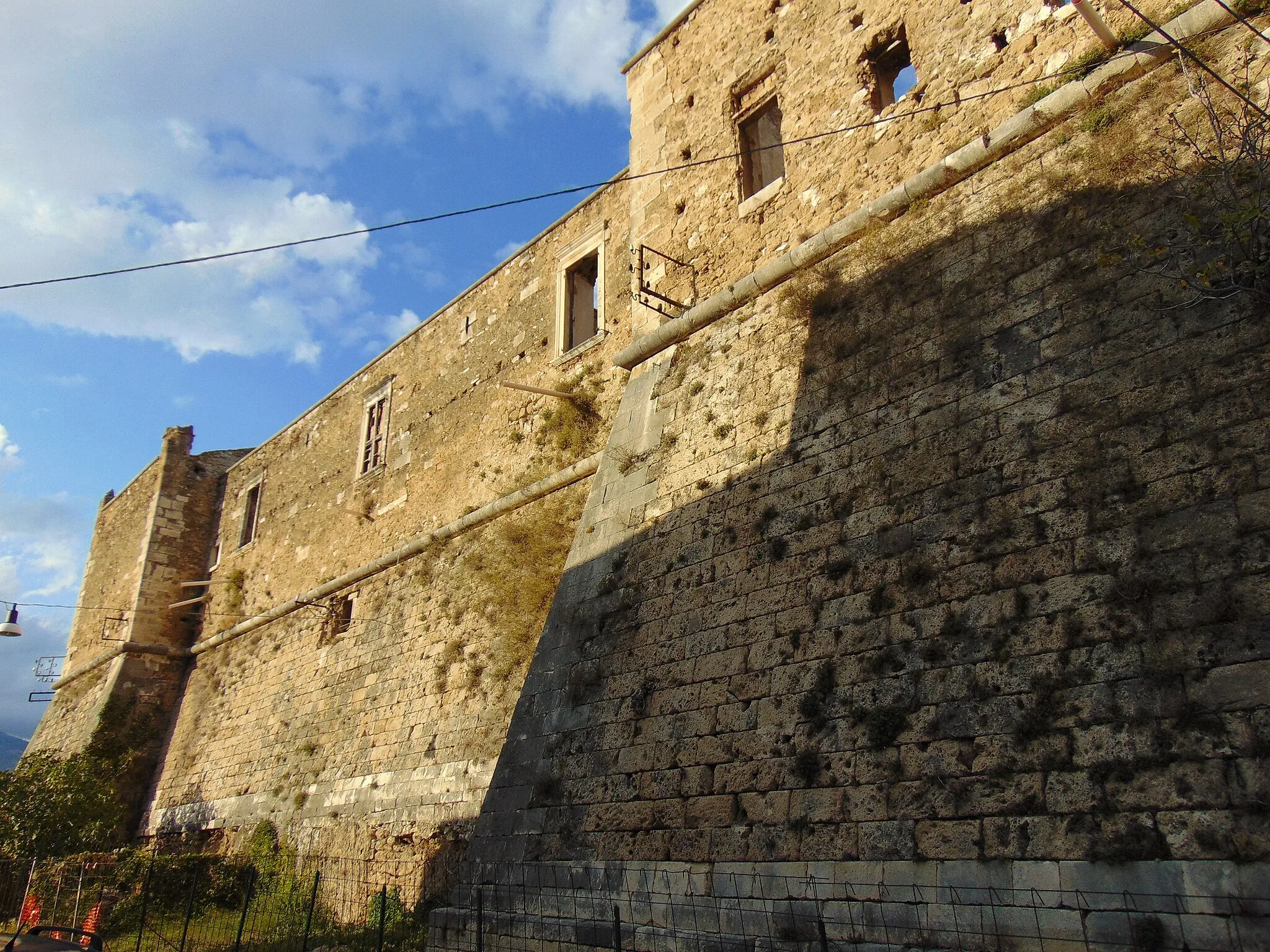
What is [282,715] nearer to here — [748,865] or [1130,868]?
[748,865]

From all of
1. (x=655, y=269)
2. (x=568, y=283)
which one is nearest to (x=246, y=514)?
(x=568, y=283)

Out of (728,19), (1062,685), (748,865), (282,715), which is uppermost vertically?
(728,19)

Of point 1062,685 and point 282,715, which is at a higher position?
point 282,715

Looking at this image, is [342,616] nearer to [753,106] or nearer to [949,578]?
[753,106]

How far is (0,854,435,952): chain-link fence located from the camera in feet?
27.7

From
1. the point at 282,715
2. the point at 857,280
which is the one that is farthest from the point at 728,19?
the point at 282,715

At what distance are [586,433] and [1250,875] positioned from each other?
7423 millimetres

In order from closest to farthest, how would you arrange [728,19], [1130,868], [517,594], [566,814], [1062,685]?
[1130,868], [1062,685], [566,814], [728,19], [517,594]

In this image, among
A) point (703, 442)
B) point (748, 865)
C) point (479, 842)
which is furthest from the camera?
point (703, 442)

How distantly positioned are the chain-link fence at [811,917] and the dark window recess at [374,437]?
843 cm

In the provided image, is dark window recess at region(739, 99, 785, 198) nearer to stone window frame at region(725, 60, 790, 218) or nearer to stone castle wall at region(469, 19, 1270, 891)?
stone window frame at region(725, 60, 790, 218)

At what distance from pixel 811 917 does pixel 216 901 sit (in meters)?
8.95

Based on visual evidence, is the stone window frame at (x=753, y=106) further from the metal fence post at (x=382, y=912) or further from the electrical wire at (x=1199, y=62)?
the metal fence post at (x=382, y=912)

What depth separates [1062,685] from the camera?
4.12 m
